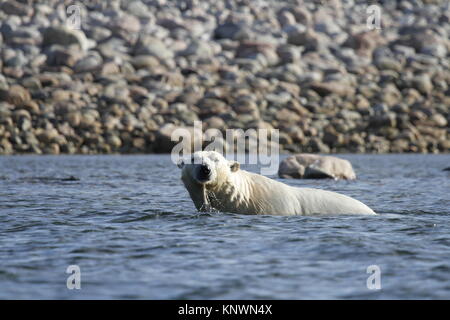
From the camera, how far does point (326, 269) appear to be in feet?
34.3

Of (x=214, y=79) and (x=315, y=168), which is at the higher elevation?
(x=214, y=79)

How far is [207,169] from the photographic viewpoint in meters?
14.0

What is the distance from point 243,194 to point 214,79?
51.2 meters

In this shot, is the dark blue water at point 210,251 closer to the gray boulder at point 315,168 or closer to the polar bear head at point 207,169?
the polar bear head at point 207,169

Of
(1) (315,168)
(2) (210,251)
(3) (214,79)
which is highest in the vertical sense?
(3) (214,79)

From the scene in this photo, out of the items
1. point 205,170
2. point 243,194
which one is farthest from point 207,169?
point 243,194

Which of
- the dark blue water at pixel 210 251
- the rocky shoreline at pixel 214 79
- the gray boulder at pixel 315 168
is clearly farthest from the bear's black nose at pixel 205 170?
the rocky shoreline at pixel 214 79

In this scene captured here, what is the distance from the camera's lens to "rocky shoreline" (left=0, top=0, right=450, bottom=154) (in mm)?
54938

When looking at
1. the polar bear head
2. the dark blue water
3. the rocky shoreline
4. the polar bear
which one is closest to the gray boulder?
the dark blue water

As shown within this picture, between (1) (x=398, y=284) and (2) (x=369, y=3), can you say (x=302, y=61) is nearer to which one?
(2) (x=369, y=3)

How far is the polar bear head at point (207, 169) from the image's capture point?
14.1 m

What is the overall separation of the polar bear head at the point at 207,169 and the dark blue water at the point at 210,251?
2.28ft

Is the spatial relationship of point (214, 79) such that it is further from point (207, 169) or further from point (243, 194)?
point (207, 169)

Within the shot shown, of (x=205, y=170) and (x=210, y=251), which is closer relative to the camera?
(x=210, y=251)
